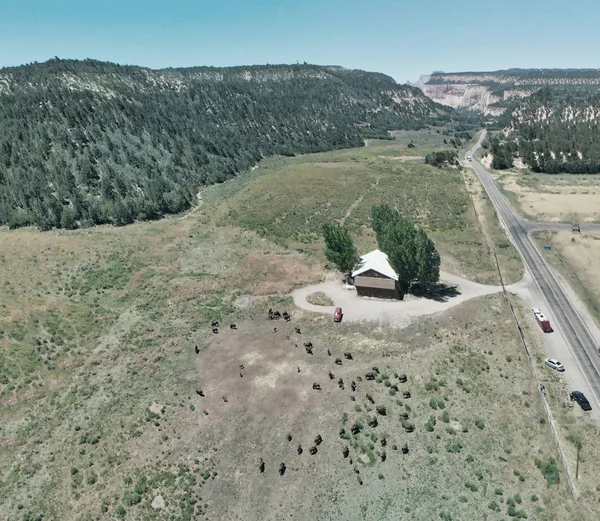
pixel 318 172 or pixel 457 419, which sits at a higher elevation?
pixel 318 172

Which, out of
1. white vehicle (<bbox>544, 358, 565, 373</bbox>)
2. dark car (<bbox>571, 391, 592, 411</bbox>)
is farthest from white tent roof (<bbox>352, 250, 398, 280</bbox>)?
dark car (<bbox>571, 391, 592, 411</bbox>)

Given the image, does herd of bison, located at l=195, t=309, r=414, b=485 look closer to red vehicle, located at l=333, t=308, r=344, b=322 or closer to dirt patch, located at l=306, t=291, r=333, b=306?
red vehicle, located at l=333, t=308, r=344, b=322

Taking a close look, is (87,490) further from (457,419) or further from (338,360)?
(457,419)

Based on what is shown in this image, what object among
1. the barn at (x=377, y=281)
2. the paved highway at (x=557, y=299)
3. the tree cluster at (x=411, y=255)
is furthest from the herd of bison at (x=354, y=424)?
the paved highway at (x=557, y=299)

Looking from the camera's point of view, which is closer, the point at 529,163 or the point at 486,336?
the point at 486,336

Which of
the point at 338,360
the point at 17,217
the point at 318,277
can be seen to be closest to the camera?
the point at 338,360

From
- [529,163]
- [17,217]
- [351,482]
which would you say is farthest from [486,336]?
[529,163]
